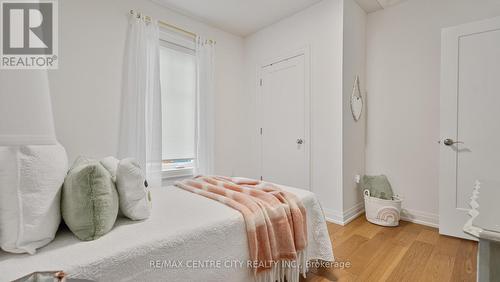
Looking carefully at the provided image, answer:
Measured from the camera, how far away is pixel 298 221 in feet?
4.65

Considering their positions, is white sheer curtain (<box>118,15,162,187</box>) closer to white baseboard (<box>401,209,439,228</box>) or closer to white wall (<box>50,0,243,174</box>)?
white wall (<box>50,0,243,174</box>)

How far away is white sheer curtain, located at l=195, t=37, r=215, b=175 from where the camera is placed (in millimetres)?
3178

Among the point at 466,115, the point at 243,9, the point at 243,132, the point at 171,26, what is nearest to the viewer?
the point at 466,115

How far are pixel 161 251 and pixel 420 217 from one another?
2.98 m

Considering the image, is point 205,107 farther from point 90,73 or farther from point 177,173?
point 90,73

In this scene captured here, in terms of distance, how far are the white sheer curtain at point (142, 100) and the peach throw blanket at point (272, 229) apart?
1345 millimetres

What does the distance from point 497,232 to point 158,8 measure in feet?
11.4

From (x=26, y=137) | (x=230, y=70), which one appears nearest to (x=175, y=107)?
A: (x=230, y=70)

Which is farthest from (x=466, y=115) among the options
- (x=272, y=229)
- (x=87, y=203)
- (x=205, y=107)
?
(x=87, y=203)

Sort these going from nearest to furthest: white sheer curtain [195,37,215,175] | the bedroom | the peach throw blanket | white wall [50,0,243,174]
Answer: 1. the bedroom
2. the peach throw blanket
3. white wall [50,0,243,174]
4. white sheer curtain [195,37,215,175]

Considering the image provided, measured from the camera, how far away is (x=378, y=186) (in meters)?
2.79

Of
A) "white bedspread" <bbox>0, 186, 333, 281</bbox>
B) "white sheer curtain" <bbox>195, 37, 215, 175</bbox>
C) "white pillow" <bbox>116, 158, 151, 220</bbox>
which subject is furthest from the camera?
"white sheer curtain" <bbox>195, 37, 215, 175</bbox>

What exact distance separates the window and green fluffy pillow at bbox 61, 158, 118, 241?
1.97m

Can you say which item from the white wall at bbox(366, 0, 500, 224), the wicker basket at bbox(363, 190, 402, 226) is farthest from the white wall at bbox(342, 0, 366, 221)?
the wicker basket at bbox(363, 190, 402, 226)
